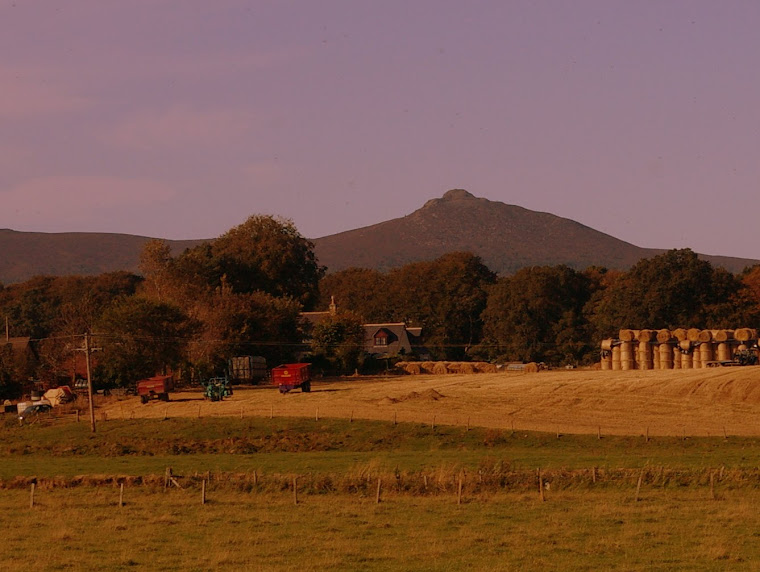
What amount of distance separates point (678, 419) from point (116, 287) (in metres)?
121

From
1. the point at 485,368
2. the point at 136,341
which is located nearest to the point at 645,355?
the point at 485,368

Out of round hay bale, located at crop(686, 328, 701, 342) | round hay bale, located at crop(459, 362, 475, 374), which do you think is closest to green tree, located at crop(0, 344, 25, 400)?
round hay bale, located at crop(459, 362, 475, 374)

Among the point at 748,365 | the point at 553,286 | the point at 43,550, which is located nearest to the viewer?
the point at 43,550

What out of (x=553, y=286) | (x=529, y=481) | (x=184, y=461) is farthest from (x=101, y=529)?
(x=553, y=286)

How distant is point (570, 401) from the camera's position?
73625 millimetres

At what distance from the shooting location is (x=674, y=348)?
94000 mm

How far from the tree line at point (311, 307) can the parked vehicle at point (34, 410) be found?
9.42 m

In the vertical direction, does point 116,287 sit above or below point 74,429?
above

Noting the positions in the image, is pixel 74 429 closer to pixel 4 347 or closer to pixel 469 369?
pixel 4 347

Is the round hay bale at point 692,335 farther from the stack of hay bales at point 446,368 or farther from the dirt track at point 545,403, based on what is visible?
the stack of hay bales at point 446,368

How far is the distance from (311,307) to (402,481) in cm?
10767

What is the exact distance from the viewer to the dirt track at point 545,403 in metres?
64.9

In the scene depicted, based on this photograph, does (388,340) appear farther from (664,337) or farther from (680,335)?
(680,335)

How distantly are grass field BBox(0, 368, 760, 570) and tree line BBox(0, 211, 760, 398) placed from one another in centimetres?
1465
